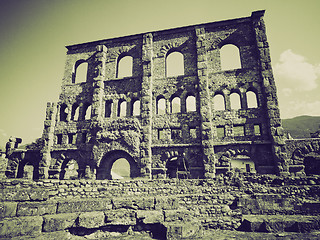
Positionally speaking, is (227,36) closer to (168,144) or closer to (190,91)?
(190,91)

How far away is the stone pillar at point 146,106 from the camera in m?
13.9

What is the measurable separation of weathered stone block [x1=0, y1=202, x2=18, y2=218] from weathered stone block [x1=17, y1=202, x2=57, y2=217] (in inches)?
4.9

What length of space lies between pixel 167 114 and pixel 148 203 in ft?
28.4

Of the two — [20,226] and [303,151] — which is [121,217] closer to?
[20,226]

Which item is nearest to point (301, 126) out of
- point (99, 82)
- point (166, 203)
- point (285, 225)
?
point (99, 82)

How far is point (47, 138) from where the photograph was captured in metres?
16.0

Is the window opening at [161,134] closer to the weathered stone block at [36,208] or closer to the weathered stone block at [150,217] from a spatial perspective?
the weathered stone block at [150,217]

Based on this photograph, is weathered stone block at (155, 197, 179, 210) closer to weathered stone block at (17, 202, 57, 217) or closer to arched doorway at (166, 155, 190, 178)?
weathered stone block at (17, 202, 57, 217)

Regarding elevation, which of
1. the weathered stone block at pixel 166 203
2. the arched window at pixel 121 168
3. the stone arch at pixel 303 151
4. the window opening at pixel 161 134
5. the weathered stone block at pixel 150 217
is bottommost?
the weathered stone block at pixel 150 217

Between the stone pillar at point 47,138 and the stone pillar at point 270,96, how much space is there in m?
17.3

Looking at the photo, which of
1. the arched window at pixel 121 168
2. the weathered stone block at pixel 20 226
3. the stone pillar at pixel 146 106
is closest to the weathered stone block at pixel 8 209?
the weathered stone block at pixel 20 226

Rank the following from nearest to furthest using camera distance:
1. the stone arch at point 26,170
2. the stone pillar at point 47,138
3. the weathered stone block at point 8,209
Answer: the weathered stone block at point 8,209, the stone pillar at point 47,138, the stone arch at point 26,170

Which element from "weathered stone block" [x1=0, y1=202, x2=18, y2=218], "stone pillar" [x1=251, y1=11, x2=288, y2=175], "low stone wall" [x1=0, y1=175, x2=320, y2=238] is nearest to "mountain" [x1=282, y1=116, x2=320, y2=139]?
"stone pillar" [x1=251, y1=11, x2=288, y2=175]

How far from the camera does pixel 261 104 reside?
13555mm
